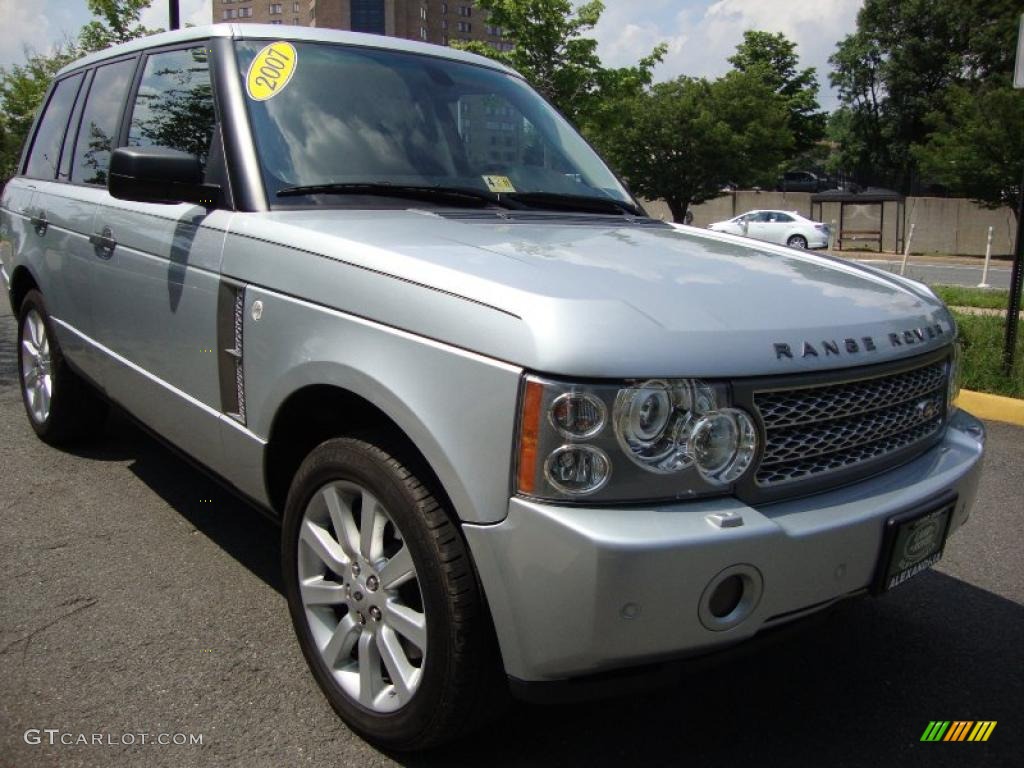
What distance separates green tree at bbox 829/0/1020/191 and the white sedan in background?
17578 mm

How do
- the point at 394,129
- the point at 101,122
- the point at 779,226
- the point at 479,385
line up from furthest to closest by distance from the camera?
the point at 779,226 → the point at 101,122 → the point at 394,129 → the point at 479,385

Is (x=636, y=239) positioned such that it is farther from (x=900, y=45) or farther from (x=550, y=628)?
(x=900, y=45)

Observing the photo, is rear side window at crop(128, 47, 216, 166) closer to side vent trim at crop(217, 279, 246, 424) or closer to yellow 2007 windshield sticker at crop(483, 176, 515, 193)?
side vent trim at crop(217, 279, 246, 424)

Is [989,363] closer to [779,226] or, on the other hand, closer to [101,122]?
[101,122]

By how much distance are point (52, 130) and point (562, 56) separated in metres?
21.6

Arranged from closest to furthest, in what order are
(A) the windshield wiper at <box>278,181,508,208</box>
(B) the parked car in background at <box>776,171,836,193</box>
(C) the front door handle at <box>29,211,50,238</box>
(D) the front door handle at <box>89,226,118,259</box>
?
(A) the windshield wiper at <box>278,181,508,208</box> → (D) the front door handle at <box>89,226,118,259</box> → (C) the front door handle at <box>29,211,50,238</box> → (B) the parked car in background at <box>776,171,836,193</box>

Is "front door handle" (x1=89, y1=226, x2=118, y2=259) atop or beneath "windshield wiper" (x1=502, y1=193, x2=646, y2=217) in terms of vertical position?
beneath

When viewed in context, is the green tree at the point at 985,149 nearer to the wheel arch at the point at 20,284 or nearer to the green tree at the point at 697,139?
the green tree at the point at 697,139

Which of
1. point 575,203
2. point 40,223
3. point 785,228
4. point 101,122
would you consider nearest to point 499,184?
point 575,203

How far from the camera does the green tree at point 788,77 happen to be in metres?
60.8

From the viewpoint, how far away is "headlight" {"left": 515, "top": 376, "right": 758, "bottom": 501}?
180 centimetres

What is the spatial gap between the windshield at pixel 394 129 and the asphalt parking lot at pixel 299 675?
146 centimetres

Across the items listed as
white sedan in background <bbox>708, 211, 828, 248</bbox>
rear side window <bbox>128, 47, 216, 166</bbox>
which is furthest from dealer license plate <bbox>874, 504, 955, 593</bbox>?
white sedan in background <bbox>708, 211, 828, 248</bbox>

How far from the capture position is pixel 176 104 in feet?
11.0
